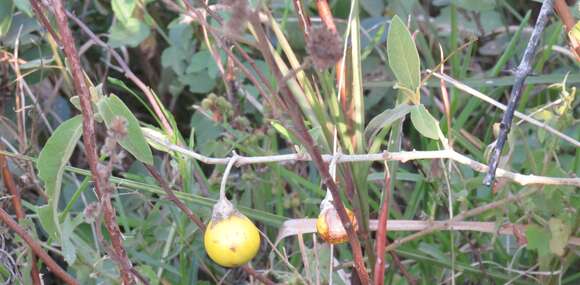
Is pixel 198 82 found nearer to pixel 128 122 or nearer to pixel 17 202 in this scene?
pixel 17 202

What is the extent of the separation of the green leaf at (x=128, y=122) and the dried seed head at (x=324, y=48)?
13.0 inches

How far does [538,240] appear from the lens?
46.6 inches

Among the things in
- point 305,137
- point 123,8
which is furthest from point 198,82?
point 305,137

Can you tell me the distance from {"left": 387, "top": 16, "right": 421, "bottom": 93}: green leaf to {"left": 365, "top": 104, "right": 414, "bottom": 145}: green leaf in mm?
31

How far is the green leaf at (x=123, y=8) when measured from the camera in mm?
1675

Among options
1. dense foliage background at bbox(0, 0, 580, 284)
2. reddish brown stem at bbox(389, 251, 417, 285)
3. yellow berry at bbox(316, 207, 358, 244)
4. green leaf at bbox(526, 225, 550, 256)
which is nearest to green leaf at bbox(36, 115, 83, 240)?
dense foliage background at bbox(0, 0, 580, 284)

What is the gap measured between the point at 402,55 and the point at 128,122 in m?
0.35

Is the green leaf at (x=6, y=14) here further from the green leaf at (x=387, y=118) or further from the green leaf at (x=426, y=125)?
the green leaf at (x=426, y=125)

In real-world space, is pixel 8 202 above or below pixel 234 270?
above

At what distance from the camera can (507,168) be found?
4.00ft

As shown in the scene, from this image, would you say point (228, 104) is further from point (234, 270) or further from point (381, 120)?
point (381, 120)

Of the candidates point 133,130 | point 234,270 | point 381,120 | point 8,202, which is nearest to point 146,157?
point 133,130

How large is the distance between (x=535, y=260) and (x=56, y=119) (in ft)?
3.65

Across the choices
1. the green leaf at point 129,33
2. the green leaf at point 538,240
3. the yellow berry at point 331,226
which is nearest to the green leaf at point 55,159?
the yellow berry at point 331,226
